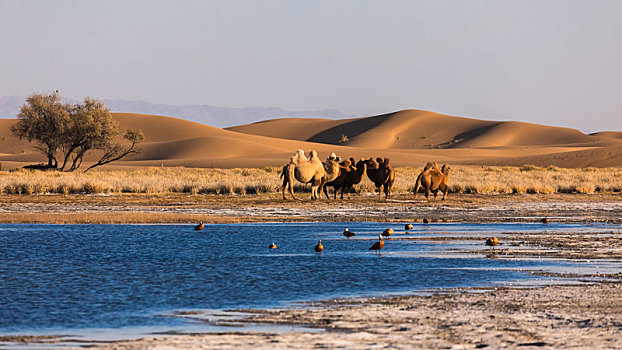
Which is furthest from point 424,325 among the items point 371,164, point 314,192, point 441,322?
point 371,164

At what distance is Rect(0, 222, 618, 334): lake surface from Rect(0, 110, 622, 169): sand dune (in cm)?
7653

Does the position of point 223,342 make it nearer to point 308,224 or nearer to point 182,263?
point 182,263

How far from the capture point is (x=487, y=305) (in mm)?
11508

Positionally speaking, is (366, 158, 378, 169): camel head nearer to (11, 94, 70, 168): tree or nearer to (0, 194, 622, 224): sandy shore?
(0, 194, 622, 224): sandy shore

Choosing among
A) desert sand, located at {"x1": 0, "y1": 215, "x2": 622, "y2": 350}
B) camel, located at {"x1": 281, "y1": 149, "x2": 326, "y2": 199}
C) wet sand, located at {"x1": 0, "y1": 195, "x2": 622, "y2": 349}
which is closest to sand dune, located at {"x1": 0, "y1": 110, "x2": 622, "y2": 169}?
camel, located at {"x1": 281, "y1": 149, "x2": 326, "y2": 199}

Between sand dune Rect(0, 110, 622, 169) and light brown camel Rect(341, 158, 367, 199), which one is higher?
sand dune Rect(0, 110, 622, 169)

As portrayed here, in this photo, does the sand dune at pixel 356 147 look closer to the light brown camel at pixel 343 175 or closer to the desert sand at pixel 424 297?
the light brown camel at pixel 343 175

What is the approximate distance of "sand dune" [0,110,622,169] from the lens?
103750mm

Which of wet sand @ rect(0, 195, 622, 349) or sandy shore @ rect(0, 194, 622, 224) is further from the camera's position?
sandy shore @ rect(0, 194, 622, 224)

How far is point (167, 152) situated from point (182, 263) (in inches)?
4404

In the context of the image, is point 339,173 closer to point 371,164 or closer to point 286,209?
point 371,164

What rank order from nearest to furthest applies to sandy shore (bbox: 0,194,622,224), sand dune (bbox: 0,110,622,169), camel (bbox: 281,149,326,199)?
1. sandy shore (bbox: 0,194,622,224)
2. camel (bbox: 281,149,326,199)
3. sand dune (bbox: 0,110,622,169)

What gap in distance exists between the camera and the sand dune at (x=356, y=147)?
4085 inches

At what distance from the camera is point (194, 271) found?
15.2 m
